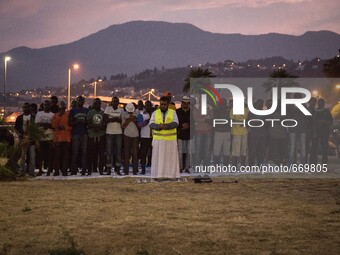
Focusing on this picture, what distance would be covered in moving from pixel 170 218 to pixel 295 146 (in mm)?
11194

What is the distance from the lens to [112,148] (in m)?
19.1

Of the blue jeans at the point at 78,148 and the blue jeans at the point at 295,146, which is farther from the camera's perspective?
the blue jeans at the point at 295,146

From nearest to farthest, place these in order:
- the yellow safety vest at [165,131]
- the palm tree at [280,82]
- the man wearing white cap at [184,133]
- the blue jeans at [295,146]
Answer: the yellow safety vest at [165,131] → the man wearing white cap at [184,133] → the blue jeans at [295,146] → the palm tree at [280,82]

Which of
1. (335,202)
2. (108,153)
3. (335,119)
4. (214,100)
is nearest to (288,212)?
(335,202)

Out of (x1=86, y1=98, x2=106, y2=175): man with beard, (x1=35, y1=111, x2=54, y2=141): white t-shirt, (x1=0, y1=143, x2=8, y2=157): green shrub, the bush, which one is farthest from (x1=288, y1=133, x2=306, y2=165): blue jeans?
(x1=0, y1=143, x2=8, y2=157): green shrub

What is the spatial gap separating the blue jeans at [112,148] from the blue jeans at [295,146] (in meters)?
5.41

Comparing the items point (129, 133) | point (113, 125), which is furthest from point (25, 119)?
point (129, 133)

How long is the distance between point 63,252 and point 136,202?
16.5 ft

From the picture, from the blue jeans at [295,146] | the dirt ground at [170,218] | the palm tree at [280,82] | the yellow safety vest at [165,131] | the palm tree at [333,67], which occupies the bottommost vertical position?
the dirt ground at [170,218]

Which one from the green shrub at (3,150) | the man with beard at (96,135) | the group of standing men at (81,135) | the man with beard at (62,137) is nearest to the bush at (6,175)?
the green shrub at (3,150)

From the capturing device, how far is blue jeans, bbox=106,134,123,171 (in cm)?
1906

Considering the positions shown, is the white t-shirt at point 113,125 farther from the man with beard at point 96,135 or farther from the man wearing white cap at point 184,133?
the man wearing white cap at point 184,133

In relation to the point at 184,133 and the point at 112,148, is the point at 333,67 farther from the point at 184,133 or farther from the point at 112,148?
the point at 112,148

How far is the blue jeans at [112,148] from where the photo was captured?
19062 millimetres
